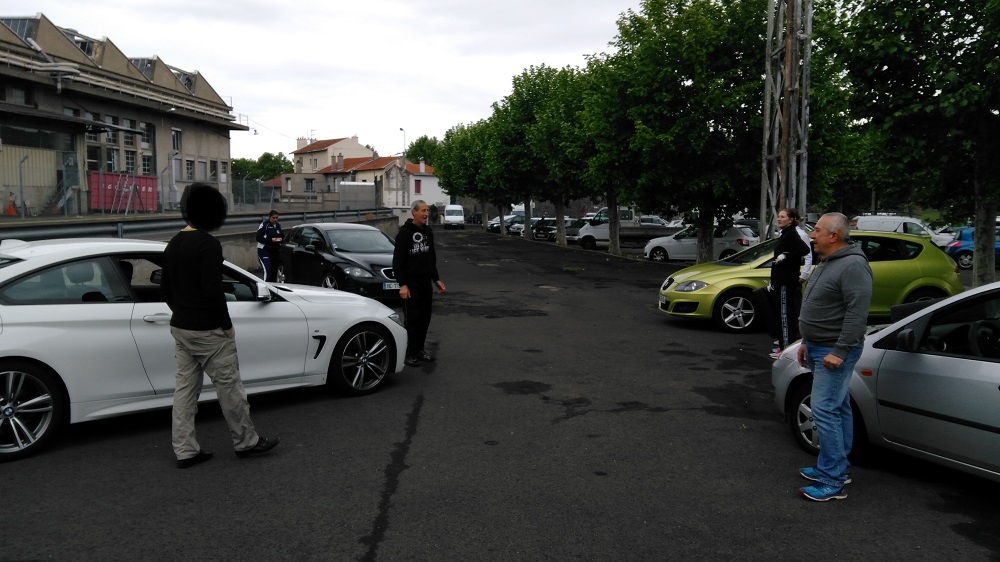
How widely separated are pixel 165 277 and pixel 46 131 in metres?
27.3

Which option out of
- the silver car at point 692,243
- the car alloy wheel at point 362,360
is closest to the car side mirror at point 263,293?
the car alloy wheel at point 362,360

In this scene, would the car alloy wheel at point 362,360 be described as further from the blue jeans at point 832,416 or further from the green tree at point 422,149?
the green tree at point 422,149

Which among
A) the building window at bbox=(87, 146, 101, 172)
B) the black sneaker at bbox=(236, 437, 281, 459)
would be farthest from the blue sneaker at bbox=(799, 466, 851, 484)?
the building window at bbox=(87, 146, 101, 172)

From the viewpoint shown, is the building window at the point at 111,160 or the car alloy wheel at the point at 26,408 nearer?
the car alloy wheel at the point at 26,408

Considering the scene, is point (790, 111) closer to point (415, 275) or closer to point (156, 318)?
point (415, 275)

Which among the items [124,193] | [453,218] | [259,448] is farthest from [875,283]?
[453,218]

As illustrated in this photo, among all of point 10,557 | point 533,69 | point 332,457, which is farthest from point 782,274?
point 533,69

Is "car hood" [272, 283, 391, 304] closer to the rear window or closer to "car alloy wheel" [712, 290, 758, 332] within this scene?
the rear window

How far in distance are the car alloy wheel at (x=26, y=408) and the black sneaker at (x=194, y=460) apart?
39.9 inches

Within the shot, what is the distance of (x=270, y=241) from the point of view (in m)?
15.9

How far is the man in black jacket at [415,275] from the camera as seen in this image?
28.5 feet

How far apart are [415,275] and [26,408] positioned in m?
4.30

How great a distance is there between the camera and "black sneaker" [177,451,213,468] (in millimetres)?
5074

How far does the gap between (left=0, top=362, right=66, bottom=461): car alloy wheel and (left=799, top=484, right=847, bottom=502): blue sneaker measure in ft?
16.3
